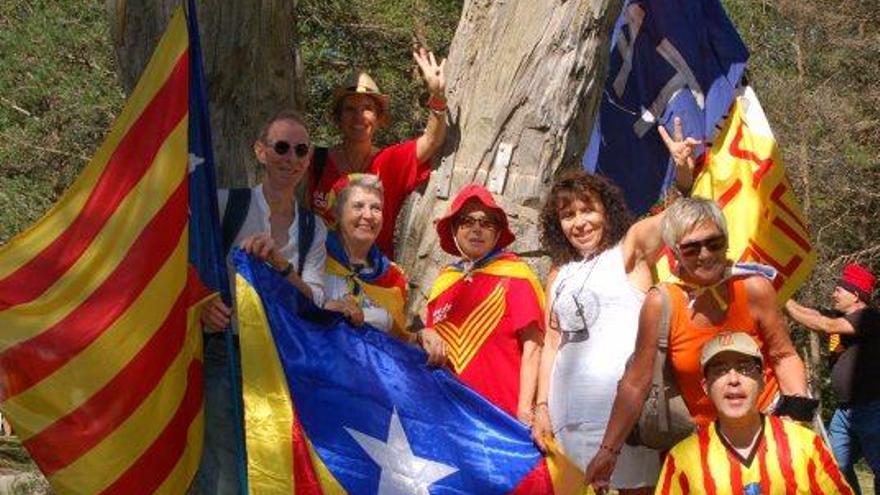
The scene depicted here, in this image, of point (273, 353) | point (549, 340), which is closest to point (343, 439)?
point (273, 353)

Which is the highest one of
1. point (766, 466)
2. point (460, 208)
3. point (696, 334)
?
point (460, 208)

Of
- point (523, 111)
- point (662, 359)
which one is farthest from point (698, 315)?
point (523, 111)

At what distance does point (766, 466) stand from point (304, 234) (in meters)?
1.94

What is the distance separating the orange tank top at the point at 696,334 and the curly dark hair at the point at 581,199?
0.67 metres

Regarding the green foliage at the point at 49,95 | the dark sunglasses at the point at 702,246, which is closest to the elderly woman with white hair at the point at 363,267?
the dark sunglasses at the point at 702,246

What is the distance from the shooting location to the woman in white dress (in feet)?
19.1

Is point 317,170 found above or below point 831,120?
below

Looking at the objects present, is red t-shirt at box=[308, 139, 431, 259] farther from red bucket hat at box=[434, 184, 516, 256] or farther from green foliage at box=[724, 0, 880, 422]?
green foliage at box=[724, 0, 880, 422]

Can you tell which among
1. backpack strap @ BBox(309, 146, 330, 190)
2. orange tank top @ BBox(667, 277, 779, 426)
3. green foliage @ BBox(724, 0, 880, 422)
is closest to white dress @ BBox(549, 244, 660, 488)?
orange tank top @ BBox(667, 277, 779, 426)

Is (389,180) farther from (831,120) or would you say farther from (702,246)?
(831,120)

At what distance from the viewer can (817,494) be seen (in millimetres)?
5008

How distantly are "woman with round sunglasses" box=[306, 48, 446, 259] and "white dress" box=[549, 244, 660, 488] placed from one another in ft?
4.03

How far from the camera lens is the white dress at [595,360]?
5.80 m

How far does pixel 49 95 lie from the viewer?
1862 cm
